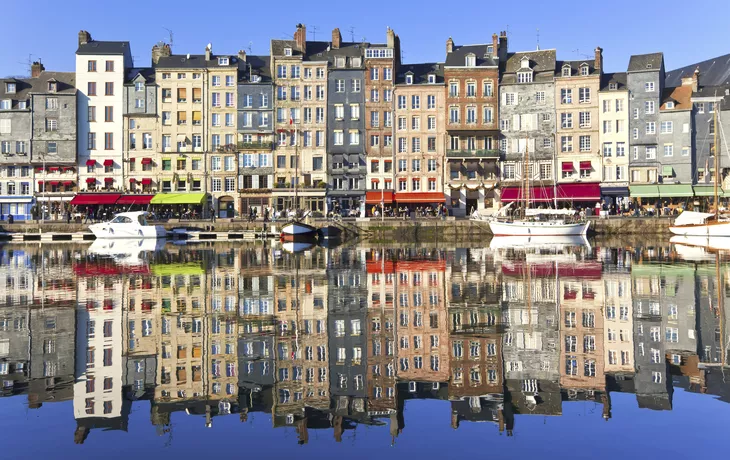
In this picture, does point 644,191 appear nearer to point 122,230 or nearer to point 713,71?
point 713,71

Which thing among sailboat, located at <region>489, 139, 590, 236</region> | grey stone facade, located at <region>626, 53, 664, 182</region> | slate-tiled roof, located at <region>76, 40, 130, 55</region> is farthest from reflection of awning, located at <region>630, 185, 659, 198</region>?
slate-tiled roof, located at <region>76, 40, 130, 55</region>

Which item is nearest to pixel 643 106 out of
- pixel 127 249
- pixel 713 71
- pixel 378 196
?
pixel 713 71

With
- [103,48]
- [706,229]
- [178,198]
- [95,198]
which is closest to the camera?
[706,229]

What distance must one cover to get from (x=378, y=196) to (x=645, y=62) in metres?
32.0

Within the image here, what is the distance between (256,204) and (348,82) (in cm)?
1703

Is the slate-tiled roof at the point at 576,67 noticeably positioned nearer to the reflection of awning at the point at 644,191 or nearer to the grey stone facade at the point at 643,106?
the grey stone facade at the point at 643,106

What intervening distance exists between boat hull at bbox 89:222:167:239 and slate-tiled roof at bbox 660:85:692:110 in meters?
53.7

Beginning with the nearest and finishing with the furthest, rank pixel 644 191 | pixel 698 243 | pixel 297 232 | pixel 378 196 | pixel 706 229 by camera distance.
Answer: pixel 698 243, pixel 706 229, pixel 297 232, pixel 644 191, pixel 378 196

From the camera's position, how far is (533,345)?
16203 mm

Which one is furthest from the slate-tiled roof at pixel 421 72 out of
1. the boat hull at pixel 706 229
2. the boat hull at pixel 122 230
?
the boat hull at pixel 122 230

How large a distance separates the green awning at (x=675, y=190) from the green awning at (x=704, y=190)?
2.20 ft

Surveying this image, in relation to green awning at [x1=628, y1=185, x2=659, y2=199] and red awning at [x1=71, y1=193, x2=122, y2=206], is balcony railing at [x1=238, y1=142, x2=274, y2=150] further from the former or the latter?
green awning at [x1=628, y1=185, x2=659, y2=199]

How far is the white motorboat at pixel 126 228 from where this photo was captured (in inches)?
2557

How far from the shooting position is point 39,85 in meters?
78.6
